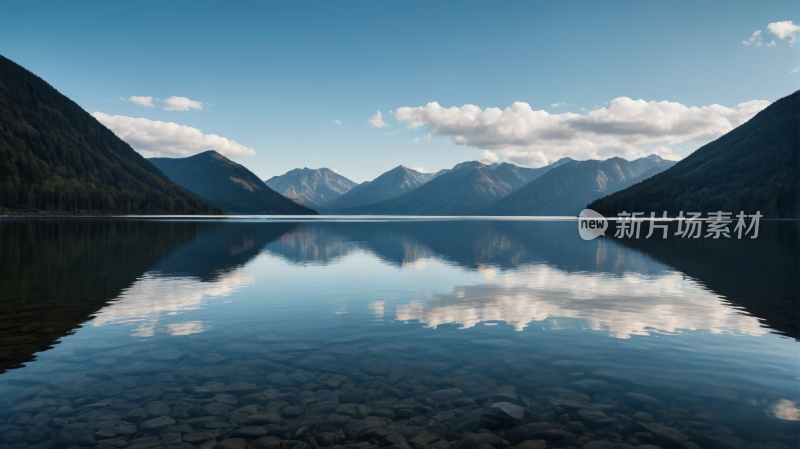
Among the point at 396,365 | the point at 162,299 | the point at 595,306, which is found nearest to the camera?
the point at 396,365

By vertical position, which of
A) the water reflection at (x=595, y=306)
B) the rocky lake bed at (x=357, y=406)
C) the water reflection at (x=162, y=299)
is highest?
the rocky lake bed at (x=357, y=406)

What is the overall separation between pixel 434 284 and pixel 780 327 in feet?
70.3

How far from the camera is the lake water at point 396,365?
10961 mm

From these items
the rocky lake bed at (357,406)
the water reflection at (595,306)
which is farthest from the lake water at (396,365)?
the water reflection at (595,306)

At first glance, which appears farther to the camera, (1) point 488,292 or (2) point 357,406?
(1) point 488,292

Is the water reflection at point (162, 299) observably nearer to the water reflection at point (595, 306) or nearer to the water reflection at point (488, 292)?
the water reflection at point (488, 292)

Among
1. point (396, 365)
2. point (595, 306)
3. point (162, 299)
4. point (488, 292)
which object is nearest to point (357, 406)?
point (396, 365)

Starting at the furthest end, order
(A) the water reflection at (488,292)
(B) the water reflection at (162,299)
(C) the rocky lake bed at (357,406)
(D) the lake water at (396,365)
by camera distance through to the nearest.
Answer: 1. (A) the water reflection at (488,292)
2. (B) the water reflection at (162,299)
3. (D) the lake water at (396,365)
4. (C) the rocky lake bed at (357,406)

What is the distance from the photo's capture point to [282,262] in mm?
52031

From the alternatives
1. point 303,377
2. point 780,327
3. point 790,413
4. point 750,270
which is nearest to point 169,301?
point 303,377

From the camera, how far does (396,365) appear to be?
1581 cm

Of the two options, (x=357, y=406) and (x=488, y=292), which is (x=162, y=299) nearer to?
(x=357, y=406)

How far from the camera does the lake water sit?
36.0 ft

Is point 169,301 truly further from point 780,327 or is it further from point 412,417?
point 780,327
